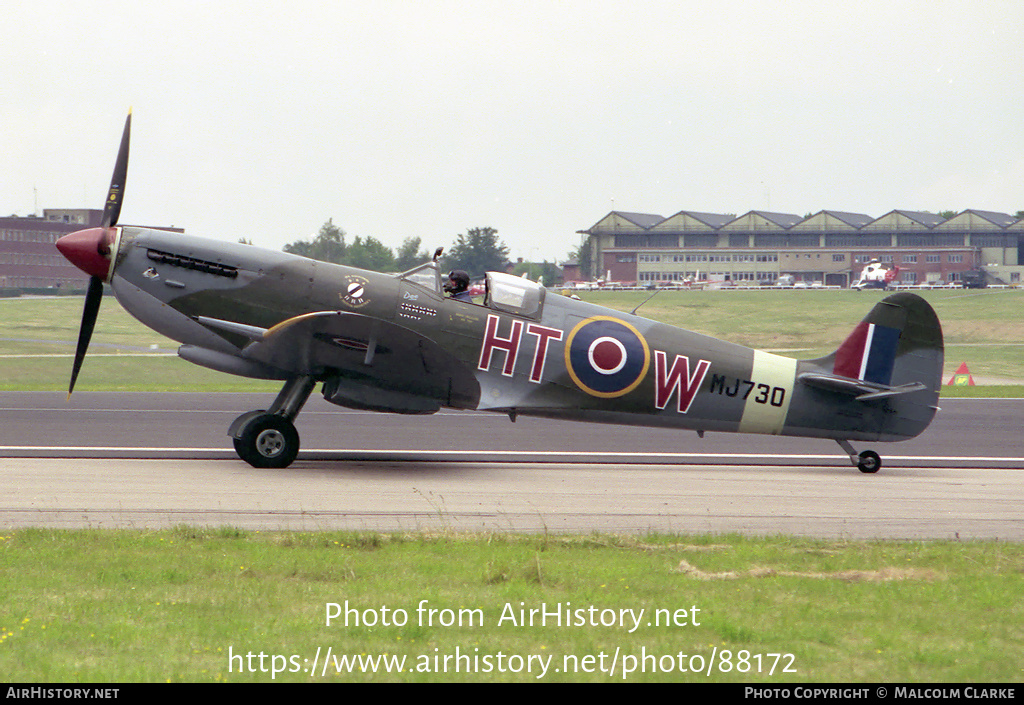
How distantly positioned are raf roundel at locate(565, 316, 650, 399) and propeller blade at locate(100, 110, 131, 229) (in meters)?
6.12

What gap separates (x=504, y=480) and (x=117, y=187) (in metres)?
6.30

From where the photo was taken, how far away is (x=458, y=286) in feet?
43.8

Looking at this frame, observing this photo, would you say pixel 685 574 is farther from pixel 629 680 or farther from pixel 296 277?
pixel 296 277

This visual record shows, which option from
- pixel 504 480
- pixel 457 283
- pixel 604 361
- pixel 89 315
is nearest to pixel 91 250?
pixel 89 315

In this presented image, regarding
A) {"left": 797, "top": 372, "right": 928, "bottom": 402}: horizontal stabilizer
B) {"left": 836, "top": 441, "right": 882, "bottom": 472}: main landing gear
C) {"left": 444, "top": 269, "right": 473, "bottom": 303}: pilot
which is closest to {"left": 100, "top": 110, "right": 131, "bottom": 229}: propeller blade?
{"left": 444, "top": 269, "right": 473, "bottom": 303}: pilot

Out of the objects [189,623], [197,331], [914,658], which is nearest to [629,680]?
[914,658]

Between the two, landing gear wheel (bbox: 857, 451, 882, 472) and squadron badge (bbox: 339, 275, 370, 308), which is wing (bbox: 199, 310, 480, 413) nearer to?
squadron badge (bbox: 339, 275, 370, 308)

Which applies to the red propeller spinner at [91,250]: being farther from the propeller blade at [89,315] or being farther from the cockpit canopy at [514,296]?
the cockpit canopy at [514,296]

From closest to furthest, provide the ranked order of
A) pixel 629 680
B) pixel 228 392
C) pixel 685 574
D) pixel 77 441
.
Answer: pixel 629 680 < pixel 685 574 < pixel 77 441 < pixel 228 392

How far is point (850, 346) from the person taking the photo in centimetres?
1392

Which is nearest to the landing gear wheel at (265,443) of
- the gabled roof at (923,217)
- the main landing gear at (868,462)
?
the main landing gear at (868,462)

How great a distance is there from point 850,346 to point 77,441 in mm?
11585

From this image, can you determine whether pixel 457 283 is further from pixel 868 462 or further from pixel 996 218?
pixel 996 218

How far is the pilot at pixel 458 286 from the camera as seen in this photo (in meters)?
13.3
